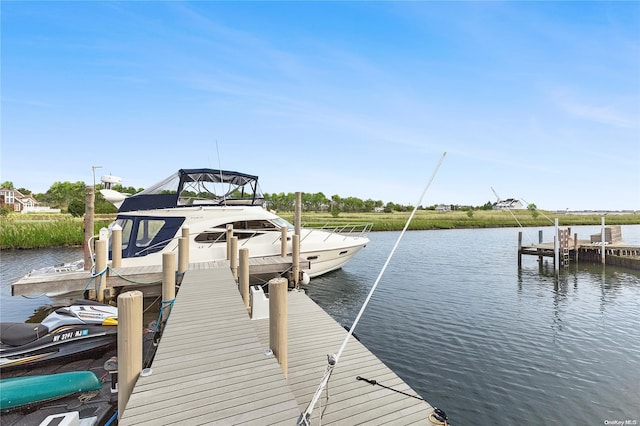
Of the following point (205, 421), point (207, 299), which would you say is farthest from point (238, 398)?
point (207, 299)

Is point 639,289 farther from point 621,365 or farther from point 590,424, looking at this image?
point 590,424

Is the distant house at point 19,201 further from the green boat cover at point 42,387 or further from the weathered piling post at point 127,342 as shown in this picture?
the weathered piling post at point 127,342

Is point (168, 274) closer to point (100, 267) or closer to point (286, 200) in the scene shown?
point (100, 267)

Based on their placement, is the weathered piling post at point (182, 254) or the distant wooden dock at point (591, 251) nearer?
the weathered piling post at point (182, 254)

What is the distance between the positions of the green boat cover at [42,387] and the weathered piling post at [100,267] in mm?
3628

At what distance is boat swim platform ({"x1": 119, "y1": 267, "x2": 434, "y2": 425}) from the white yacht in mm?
6245

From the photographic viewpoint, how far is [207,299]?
6.90 m

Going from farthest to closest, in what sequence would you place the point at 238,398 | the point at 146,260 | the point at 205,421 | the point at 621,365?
the point at 146,260
the point at 621,365
the point at 238,398
the point at 205,421

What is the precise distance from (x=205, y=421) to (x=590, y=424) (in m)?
6.50

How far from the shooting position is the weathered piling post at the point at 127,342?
3.49 meters

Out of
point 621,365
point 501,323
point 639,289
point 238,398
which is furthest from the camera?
point 639,289

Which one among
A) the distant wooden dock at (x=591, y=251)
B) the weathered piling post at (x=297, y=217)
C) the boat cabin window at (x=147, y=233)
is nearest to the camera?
the boat cabin window at (x=147, y=233)

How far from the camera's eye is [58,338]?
22.9 feet

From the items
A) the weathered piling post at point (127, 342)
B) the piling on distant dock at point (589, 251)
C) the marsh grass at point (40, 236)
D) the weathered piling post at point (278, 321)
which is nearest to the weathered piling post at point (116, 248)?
the weathered piling post at point (127, 342)
